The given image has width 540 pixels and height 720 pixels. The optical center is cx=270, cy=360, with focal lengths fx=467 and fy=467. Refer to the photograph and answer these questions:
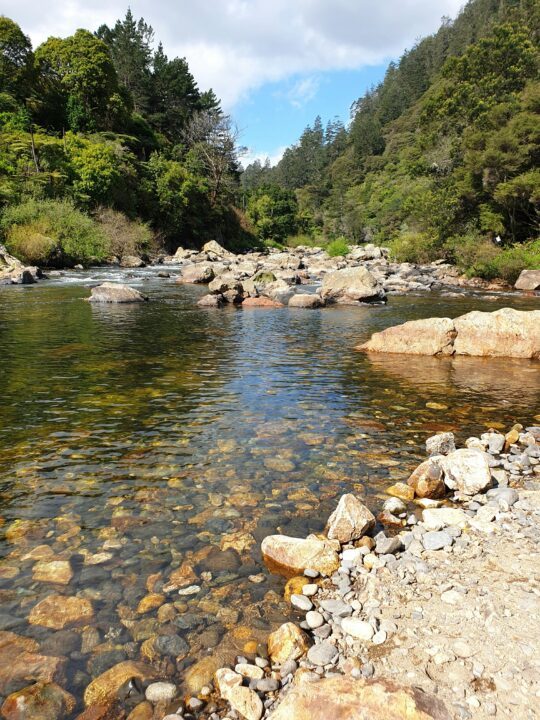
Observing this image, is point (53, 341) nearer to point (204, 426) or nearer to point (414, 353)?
point (204, 426)

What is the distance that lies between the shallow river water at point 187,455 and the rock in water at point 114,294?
6532 millimetres

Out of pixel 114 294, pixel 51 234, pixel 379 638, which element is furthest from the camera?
pixel 51 234

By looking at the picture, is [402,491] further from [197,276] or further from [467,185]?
[467,185]

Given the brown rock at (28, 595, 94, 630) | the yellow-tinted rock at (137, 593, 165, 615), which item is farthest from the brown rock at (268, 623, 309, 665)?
the brown rock at (28, 595, 94, 630)

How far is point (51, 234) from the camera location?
3222 centimetres

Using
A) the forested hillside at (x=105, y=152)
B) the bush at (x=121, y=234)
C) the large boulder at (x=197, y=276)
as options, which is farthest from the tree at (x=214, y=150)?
the large boulder at (x=197, y=276)

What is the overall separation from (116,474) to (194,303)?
52.5ft

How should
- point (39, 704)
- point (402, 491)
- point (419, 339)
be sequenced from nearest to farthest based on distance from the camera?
point (39, 704) → point (402, 491) → point (419, 339)

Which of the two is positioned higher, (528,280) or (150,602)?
(528,280)

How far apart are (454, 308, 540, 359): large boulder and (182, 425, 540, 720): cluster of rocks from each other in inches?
305

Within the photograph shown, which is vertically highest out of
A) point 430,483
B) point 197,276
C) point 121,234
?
point 121,234

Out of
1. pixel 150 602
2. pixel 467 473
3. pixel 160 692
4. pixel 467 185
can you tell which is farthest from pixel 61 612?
pixel 467 185

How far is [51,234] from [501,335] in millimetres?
30122

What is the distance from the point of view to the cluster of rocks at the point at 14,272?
82.3ft
